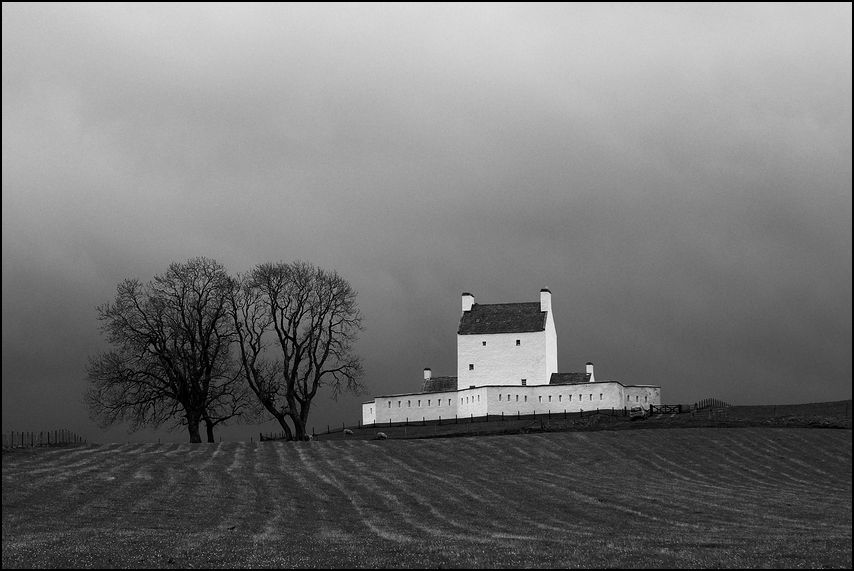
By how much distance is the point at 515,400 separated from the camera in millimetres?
82375

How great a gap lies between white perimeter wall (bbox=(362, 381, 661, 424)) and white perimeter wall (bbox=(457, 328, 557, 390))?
389cm

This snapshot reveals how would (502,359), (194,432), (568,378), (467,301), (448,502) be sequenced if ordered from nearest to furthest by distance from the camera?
1. (448,502)
2. (194,432)
3. (568,378)
4. (502,359)
5. (467,301)

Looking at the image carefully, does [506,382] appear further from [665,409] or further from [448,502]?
[448,502]

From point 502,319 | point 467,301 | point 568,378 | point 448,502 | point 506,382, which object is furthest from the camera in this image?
point 467,301

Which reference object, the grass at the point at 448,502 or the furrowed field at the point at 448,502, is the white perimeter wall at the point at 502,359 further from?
the grass at the point at 448,502

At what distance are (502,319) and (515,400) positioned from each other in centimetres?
1161

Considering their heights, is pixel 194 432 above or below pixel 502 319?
below

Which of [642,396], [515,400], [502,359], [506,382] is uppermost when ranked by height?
[502,359]

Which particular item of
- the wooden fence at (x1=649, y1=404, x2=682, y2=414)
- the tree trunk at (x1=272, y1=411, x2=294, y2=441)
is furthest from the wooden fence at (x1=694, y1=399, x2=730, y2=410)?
the tree trunk at (x1=272, y1=411, x2=294, y2=441)

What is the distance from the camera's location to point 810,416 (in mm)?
66750

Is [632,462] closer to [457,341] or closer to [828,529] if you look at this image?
[828,529]

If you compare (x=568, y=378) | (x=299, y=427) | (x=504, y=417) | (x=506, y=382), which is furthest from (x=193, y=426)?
(x=568, y=378)

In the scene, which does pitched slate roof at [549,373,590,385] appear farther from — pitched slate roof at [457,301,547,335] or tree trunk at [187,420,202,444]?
tree trunk at [187,420,202,444]

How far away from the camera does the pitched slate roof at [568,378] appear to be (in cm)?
8650
